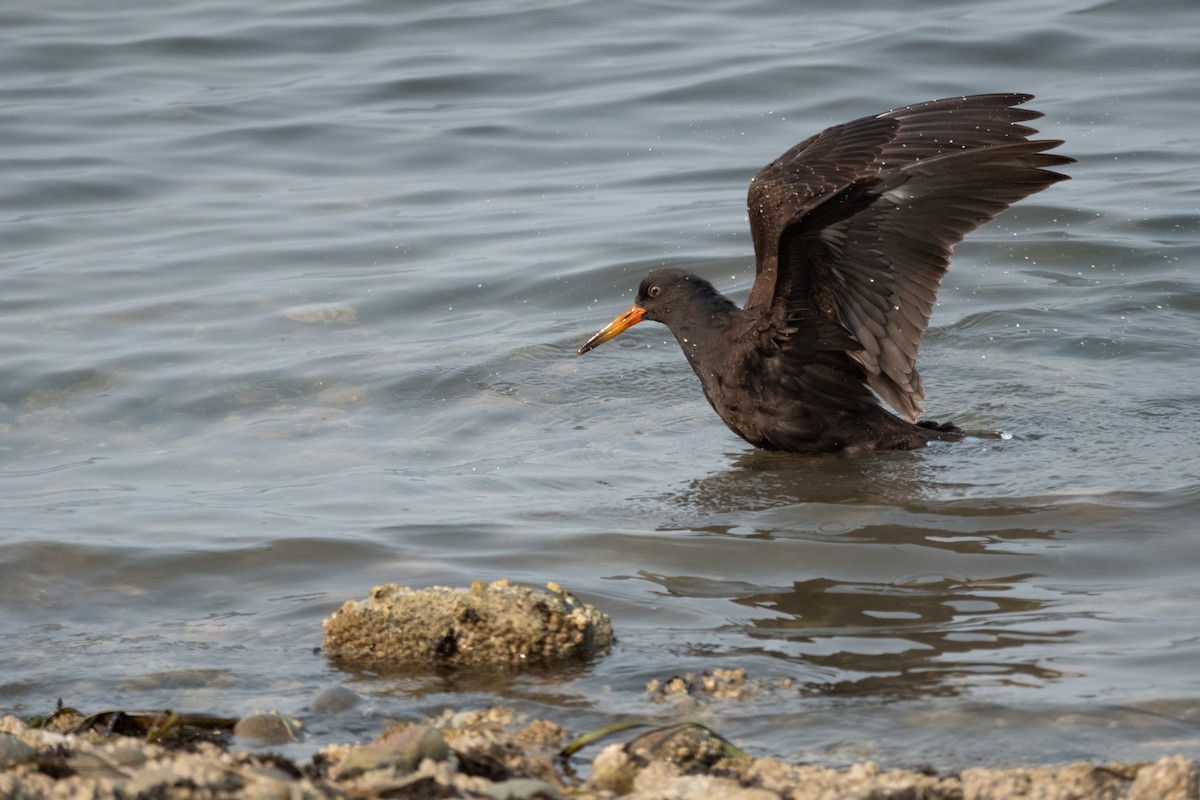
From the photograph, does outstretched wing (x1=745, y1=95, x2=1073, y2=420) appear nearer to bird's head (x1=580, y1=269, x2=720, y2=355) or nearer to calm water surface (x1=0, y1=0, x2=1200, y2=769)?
bird's head (x1=580, y1=269, x2=720, y2=355)

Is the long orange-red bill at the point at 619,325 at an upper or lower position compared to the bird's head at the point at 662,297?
lower

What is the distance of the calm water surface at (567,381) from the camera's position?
4691 mm

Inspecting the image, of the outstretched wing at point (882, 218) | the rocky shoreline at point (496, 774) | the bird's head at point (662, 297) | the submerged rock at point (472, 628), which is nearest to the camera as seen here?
the rocky shoreline at point (496, 774)

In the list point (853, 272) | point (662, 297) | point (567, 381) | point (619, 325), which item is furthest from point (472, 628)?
point (567, 381)

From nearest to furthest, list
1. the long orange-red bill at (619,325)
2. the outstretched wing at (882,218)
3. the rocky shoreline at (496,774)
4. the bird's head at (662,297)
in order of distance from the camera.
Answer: the rocky shoreline at (496,774) → the outstretched wing at (882,218) → the bird's head at (662,297) → the long orange-red bill at (619,325)

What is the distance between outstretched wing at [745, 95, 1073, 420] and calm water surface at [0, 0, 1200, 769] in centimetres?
58

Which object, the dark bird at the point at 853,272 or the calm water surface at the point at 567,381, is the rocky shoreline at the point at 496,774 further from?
the dark bird at the point at 853,272

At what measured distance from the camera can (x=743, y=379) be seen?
7234mm

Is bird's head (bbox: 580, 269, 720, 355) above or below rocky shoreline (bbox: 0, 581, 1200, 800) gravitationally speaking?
above

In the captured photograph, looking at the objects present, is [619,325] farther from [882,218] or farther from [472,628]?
[472,628]

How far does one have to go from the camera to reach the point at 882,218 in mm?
6820

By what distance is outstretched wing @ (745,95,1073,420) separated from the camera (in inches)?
261

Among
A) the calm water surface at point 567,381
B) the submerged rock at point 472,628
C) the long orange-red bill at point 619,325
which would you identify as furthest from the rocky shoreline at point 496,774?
the long orange-red bill at point 619,325

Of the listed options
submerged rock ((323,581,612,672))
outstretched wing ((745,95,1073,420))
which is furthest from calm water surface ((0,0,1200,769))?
outstretched wing ((745,95,1073,420))
